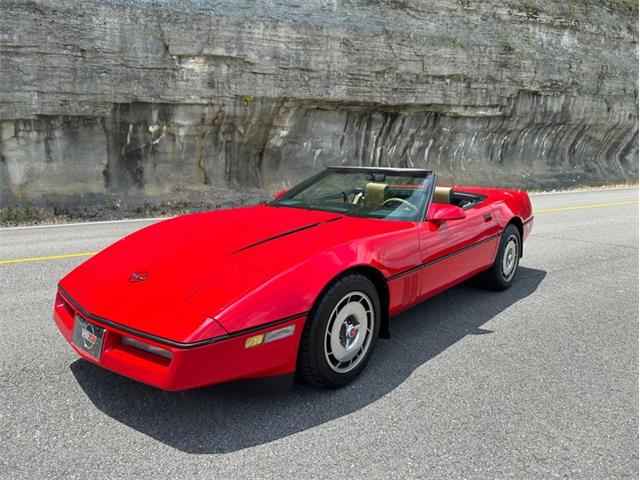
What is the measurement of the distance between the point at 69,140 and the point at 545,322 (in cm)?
1211

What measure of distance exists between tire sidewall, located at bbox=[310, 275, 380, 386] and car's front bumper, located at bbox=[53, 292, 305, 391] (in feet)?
0.39

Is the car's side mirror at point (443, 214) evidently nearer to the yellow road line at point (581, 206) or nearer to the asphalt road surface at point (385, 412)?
the asphalt road surface at point (385, 412)

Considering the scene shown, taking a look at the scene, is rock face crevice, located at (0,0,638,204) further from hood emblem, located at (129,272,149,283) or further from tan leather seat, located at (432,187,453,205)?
hood emblem, located at (129,272,149,283)

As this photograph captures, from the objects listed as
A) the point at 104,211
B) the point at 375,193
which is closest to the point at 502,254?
the point at 375,193

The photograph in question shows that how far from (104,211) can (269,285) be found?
35.8 ft

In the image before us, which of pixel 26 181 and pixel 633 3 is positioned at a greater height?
pixel 633 3

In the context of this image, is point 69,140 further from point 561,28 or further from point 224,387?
point 561,28

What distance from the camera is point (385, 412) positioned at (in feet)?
9.02

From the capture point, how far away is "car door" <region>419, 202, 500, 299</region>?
3672 mm

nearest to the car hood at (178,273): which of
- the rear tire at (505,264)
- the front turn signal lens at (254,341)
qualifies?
the front turn signal lens at (254,341)

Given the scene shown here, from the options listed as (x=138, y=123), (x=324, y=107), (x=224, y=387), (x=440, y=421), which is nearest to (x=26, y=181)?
(x=138, y=123)

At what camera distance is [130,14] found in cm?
1296

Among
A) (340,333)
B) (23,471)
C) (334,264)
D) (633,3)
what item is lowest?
(23,471)

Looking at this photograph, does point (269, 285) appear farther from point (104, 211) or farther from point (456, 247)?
point (104, 211)
